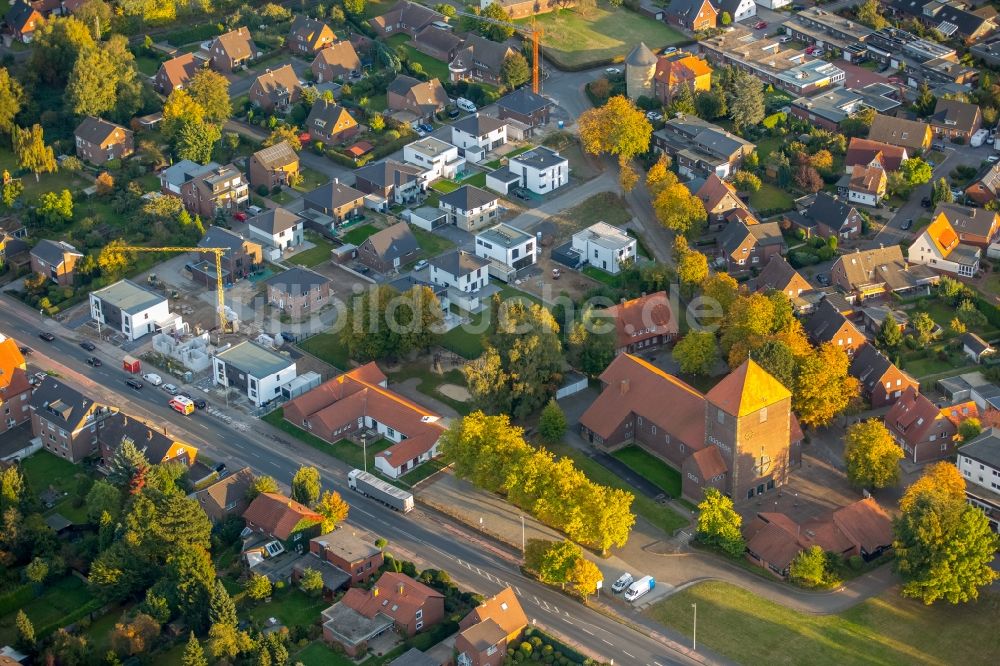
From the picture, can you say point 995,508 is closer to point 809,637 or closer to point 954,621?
point 954,621

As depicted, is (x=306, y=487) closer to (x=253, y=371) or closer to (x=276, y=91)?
(x=253, y=371)

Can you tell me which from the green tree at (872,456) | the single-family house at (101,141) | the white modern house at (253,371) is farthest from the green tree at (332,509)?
the single-family house at (101,141)

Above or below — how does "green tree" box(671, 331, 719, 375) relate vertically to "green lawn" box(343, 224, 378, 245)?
above

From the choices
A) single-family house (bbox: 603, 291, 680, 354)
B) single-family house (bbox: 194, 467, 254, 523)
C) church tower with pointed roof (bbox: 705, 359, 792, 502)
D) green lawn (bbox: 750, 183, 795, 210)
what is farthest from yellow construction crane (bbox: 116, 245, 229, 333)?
green lawn (bbox: 750, 183, 795, 210)

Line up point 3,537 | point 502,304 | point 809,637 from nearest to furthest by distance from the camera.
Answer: point 809,637 < point 3,537 < point 502,304

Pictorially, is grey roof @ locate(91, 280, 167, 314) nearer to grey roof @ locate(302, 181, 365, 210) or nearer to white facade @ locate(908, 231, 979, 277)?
grey roof @ locate(302, 181, 365, 210)

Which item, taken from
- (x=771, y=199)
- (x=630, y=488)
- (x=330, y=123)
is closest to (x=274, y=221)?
(x=330, y=123)

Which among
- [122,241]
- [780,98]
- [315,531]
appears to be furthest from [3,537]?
[780,98]

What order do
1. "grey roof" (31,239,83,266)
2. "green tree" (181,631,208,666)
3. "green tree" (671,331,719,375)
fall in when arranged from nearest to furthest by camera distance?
"green tree" (181,631,208,666) < "green tree" (671,331,719,375) < "grey roof" (31,239,83,266)
